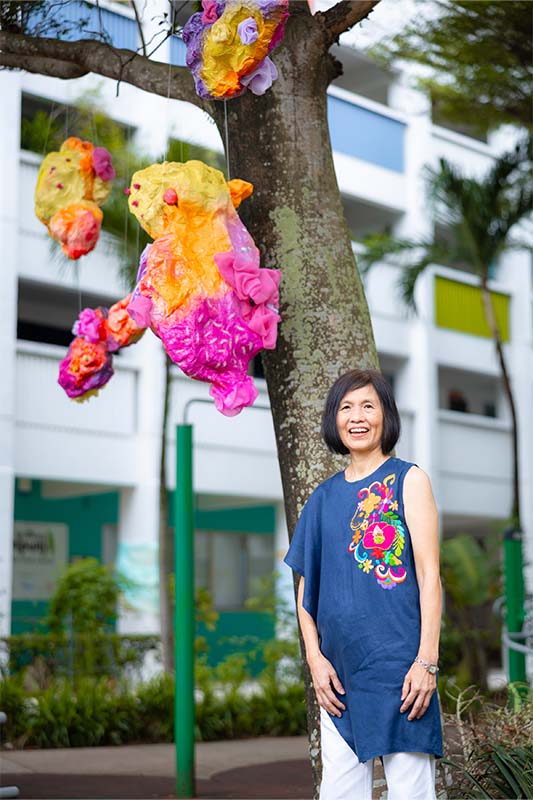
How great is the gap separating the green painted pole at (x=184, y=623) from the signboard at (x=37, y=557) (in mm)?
11409

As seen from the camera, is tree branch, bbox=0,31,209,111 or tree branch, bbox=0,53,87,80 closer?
tree branch, bbox=0,31,209,111

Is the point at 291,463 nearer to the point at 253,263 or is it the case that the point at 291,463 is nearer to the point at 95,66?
the point at 253,263

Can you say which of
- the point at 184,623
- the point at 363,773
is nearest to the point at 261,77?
the point at 363,773

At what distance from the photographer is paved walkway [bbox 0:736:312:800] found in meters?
7.06

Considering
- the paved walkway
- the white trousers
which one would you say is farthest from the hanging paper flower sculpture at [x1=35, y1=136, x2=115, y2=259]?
the paved walkway

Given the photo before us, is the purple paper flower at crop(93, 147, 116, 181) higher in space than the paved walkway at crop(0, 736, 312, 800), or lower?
higher

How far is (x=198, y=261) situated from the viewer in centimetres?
428

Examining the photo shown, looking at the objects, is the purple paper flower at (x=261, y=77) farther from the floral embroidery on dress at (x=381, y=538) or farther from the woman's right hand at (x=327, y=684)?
the woman's right hand at (x=327, y=684)

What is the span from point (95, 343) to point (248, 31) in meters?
1.56

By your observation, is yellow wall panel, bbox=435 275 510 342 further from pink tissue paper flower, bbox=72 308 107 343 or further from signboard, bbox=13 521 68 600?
pink tissue paper flower, bbox=72 308 107 343

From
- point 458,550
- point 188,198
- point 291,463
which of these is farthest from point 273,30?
point 458,550

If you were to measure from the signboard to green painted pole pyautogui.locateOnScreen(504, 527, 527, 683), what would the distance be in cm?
951

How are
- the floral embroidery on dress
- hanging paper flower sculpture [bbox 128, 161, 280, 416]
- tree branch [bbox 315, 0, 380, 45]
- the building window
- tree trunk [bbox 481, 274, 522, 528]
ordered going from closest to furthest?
1. the floral embroidery on dress
2. hanging paper flower sculpture [bbox 128, 161, 280, 416]
3. tree branch [bbox 315, 0, 380, 45]
4. tree trunk [bbox 481, 274, 522, 528]
5. the building window

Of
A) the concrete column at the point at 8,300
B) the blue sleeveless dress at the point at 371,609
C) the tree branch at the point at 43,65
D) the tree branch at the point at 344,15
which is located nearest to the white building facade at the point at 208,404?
the concrete column at the point at 8,300
